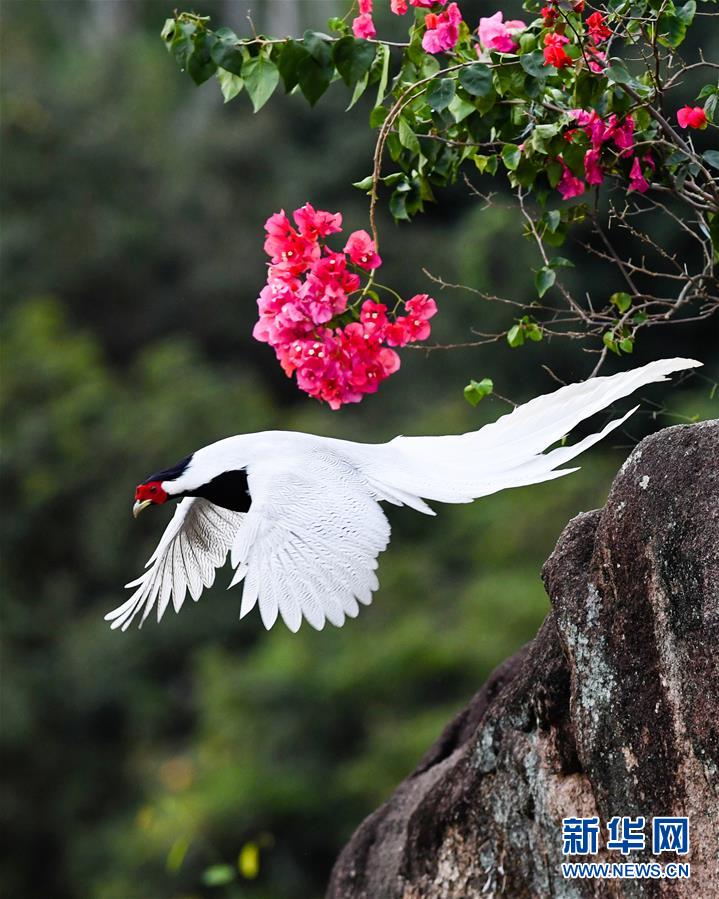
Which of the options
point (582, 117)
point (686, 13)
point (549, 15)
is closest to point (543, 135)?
point (582, 117)

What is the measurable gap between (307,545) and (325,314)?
1.50 feet

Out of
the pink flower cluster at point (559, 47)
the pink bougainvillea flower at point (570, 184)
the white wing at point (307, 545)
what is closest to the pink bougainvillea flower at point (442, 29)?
the pink flower cluster at point (559, 47)

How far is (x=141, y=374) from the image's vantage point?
1212 centimetres

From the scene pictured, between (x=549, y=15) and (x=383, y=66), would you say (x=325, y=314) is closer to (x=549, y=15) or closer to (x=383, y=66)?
(x=383, y=66)

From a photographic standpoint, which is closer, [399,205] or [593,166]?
[593,166]

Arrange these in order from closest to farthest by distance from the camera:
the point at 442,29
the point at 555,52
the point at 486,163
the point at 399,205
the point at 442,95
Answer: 1. the point at 555,52
2. the point at 442,95
3. the point at 442,29
4. the point at 486,163
5. the point at 399,205

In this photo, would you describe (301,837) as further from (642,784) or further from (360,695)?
(642,784)

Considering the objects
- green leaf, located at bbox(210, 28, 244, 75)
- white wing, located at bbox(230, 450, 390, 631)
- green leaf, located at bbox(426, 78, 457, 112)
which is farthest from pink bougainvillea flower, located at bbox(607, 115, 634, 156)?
white wing, located at bbox(230, 450, 390, 631)

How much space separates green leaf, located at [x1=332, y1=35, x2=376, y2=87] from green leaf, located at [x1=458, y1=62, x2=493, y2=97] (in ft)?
0.65

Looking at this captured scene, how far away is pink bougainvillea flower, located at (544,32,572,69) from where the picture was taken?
2.64 m

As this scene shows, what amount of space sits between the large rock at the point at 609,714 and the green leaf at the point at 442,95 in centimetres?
74

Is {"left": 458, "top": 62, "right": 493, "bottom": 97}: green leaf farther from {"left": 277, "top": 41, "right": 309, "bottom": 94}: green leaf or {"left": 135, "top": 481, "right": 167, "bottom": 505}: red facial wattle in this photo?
{"left": 135, "top": 481, "right": 167, "bottom": 505}: red facial wattle

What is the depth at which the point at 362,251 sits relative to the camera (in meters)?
2.86

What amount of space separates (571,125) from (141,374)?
9.56 metres
